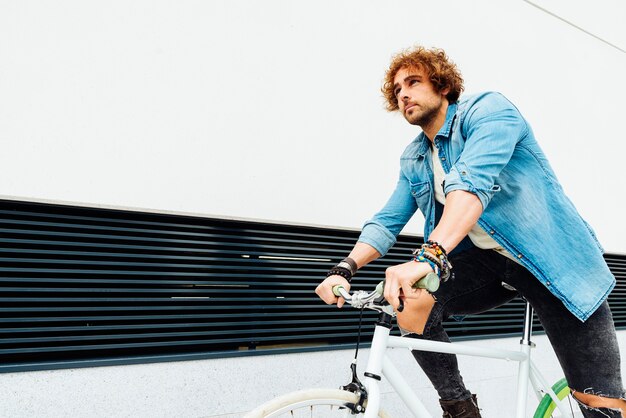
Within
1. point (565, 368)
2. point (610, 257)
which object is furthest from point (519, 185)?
point (610, 257)

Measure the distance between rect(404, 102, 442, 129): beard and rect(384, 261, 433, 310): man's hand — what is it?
77 centimetres

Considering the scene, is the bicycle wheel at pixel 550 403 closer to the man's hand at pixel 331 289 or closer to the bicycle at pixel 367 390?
the bicycle at pixel 367 390

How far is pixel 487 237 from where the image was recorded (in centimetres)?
193

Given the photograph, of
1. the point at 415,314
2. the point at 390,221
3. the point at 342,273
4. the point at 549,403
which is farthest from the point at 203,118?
the point at 549,403

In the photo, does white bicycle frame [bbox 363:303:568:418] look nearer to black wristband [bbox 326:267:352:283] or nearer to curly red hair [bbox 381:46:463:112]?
black wristband [bbox 326:267:352:283]

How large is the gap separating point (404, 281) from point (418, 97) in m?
0.87

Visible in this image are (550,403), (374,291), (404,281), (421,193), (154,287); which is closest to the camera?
(404,281)

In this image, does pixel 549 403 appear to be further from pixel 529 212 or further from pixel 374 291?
pixel 374 291

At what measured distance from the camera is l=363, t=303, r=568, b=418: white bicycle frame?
1531 mm

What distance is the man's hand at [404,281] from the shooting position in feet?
4.36

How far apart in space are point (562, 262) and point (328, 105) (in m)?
1.89

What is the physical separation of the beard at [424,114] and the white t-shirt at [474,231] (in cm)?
12

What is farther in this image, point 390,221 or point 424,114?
point 390,221

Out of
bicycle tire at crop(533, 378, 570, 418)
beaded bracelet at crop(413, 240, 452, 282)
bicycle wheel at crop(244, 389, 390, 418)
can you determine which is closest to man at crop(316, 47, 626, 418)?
beaded bracelet at crop(413, 240, 452, 282)
